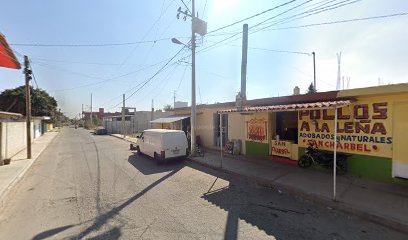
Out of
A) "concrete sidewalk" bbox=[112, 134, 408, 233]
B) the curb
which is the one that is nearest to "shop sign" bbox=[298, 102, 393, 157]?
"concrete sidewalk" bbox=[112, 134, 408, 233]

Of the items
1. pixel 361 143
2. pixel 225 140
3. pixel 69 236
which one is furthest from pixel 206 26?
pixel 69 236

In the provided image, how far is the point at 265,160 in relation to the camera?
10898mm

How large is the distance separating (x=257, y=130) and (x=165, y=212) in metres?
7.41

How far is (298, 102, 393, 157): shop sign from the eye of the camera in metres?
7.16

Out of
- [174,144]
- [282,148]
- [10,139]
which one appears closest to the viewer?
[282,148]

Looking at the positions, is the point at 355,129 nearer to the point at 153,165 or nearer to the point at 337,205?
the point at 337,205

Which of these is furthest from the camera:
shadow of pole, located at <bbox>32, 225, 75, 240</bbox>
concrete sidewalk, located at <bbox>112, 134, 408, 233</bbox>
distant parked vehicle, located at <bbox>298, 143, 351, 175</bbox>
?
distant parked vehicle, located at <bbox>298, 143, 351, 175</bbox>

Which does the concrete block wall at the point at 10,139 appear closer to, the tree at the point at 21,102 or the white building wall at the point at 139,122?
the white building wall at the point at 139,122

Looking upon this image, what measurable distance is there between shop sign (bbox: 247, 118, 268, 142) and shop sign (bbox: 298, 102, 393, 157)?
2.04 meters

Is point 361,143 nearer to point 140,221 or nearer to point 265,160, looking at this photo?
point 265,160

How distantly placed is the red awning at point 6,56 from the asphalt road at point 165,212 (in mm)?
4497

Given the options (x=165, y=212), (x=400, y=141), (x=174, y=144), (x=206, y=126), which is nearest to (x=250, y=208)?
(x=165, y=212)

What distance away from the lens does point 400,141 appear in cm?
682

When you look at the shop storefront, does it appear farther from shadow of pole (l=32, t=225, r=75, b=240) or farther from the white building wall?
the white building wall
